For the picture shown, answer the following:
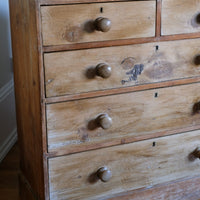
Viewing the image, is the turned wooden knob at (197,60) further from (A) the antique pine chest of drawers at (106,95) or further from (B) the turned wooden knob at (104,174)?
(B) the turned wooden knob at (104,174)

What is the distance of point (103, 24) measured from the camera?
140 centimetres

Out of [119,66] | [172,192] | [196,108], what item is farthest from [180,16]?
[172,192]

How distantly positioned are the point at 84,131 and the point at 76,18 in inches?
17.1

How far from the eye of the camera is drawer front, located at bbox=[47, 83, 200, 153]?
4.96 feet

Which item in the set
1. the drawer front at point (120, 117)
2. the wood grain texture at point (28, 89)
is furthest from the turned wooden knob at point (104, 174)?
the wood grain texture at point (28, 89)

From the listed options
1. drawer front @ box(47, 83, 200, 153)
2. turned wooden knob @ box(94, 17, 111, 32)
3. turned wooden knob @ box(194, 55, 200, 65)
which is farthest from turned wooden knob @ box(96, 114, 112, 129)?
turned wooden knob @ box(194, 55, 200, 65)

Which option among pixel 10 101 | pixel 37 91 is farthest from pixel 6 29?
pixel 37 91

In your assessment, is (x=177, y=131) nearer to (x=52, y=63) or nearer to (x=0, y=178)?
(x=52, y=63)

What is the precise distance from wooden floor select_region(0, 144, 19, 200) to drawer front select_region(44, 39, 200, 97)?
2.55 feet

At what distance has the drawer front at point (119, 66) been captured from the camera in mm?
1442

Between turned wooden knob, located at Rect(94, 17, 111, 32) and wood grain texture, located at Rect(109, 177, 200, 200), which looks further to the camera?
wood grain texture, located at Rect(109, 177, 200, 200)

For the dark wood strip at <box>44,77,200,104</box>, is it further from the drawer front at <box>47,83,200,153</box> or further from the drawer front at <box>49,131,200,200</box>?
the drawer front at <box>49,131,200,200</box>

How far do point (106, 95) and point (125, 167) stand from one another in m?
0.34

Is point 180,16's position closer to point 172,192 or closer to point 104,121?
point 104,121
